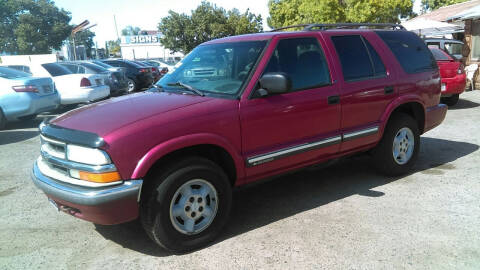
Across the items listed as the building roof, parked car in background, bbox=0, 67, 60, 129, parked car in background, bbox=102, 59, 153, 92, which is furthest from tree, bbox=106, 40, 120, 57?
parked car in background, bbox=0, 67, 60, 129

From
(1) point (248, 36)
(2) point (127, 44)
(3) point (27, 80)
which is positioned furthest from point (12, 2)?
(1) point (248, 36)

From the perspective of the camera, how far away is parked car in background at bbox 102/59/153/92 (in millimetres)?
16531

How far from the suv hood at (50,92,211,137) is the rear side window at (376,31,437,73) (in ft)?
9.00

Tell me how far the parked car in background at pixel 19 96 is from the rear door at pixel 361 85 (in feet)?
23.6

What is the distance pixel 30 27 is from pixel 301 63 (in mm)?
72847

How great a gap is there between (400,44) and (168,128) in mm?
3468

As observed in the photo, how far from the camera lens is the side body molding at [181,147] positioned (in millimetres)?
2959

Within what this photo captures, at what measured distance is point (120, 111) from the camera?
132 inches

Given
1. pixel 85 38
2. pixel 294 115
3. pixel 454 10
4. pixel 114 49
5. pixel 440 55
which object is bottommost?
pixel 294 115

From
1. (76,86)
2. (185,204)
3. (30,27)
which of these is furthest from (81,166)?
(30,27)

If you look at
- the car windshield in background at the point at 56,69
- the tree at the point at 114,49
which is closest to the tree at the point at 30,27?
the tree at the point at 114,49

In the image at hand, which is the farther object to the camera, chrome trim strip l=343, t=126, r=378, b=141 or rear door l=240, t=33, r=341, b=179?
chrome trim strip l=343, t=126, r=378, b=141

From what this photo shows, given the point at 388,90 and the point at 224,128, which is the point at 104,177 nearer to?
the point at 224,128

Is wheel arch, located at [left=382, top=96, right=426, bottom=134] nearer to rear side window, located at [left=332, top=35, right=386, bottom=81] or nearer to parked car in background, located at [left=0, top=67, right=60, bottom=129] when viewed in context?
rear side window, located at [left=332, top=35, right=386, bottom=81]
